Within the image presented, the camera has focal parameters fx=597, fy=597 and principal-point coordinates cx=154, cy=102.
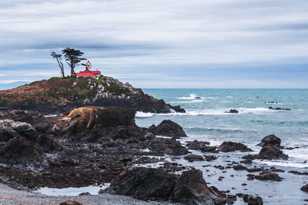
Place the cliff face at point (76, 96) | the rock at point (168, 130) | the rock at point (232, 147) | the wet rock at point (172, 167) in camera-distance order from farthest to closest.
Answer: the cliff face at point (76, 96) → the rock at point (168, 130) → the rock at point (232, 147) → the wet rock at point (172, 167)

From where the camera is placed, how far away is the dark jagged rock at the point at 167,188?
3531 centimetres

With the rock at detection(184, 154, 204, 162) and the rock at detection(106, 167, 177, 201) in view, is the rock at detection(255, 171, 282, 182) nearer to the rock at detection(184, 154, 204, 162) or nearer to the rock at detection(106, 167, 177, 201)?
the rock at detection(106, 167, 177, 201)

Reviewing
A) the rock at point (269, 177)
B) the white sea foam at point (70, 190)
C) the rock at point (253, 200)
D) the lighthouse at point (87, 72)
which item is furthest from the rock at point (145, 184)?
the lighthouse at point (87, 72)

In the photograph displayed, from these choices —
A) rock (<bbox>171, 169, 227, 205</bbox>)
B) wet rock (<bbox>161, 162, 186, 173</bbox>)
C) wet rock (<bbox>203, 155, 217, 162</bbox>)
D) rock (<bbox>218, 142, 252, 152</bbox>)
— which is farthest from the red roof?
rock (<bbox>171, 169, 227, 205</bbox>)

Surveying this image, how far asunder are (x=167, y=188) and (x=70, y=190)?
7306 mm

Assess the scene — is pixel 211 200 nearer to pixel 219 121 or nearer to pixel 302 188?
pixel 302 188

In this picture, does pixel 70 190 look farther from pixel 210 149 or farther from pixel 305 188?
pixel 210 149

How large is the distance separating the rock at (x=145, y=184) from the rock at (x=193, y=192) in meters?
0.65

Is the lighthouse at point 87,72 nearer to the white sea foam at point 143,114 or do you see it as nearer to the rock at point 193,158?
the white sea foam at point 143,114

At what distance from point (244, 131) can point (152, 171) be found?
5100 centimetres

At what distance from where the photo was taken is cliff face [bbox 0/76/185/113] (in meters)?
117

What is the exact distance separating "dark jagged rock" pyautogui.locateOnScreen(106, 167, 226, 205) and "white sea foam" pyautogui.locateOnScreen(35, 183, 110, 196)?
202 cm

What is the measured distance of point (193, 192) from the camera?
3519 cm

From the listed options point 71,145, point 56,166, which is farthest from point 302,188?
point 71,145
